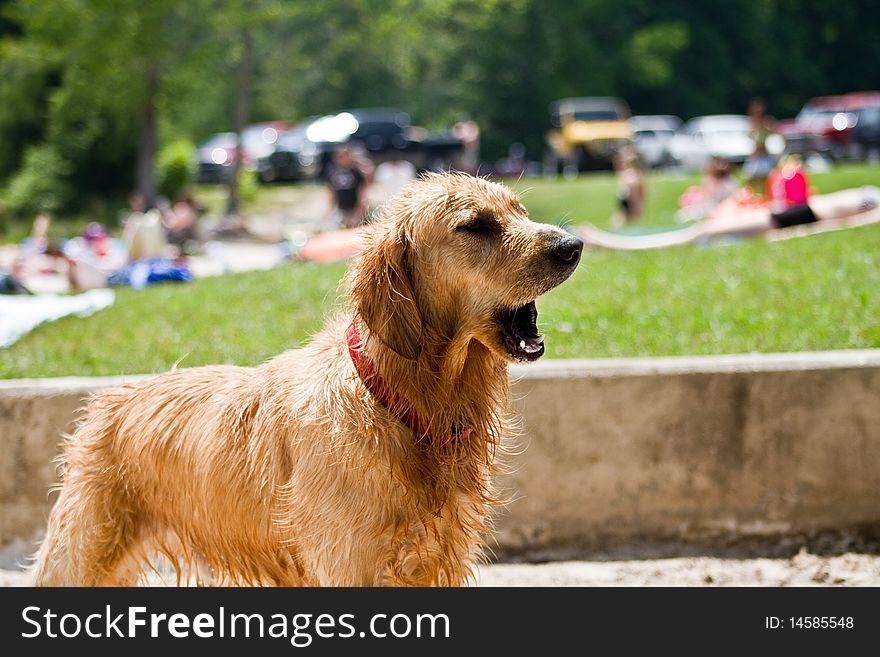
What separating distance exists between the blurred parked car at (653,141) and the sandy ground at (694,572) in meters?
35.3

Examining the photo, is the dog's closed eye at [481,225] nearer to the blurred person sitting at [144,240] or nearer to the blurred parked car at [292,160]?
the blurred person sitting at [144,240]

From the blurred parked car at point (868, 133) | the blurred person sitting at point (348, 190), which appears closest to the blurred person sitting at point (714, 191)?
the blurred person sitting at point (348, 190)

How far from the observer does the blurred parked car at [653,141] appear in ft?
138

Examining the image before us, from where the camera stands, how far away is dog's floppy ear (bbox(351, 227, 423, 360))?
3.50 metres

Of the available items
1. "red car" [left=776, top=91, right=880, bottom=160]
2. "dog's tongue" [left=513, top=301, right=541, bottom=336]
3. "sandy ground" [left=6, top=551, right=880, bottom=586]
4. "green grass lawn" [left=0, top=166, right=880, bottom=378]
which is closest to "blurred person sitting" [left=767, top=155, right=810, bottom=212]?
"green grass lawn" [left=0, top=166, right=880, bottom=378]

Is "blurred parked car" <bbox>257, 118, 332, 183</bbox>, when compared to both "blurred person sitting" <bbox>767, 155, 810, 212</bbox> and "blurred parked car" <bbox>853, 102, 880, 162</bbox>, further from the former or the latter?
"blurred person sitting" <bbox>767, 155, 810, 212</bbox>

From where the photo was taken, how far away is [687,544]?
612 centimetres

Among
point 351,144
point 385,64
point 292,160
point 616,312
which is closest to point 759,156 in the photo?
point 616,312

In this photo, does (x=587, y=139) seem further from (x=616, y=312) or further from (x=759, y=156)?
(x=616, y=312)

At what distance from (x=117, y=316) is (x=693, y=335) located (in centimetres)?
492

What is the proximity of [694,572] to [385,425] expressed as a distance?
9.51ft

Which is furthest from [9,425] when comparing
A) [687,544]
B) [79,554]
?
[687,544]

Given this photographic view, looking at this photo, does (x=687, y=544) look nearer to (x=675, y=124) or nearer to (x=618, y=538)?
(x=618, y=538)

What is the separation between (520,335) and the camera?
3.58m
